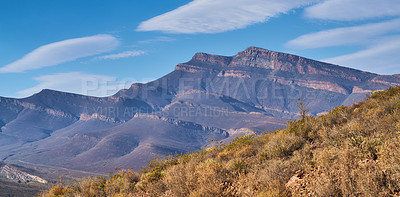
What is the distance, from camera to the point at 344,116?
13.3 m

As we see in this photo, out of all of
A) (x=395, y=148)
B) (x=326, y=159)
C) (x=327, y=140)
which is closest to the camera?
(x=395, y=148)

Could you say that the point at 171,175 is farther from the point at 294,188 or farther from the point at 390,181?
the point at 390,181

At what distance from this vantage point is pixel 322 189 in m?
6.34

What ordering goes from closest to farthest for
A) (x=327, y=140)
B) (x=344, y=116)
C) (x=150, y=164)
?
(x=327, y=140), (x=344, y=116), (x=150, y=164)

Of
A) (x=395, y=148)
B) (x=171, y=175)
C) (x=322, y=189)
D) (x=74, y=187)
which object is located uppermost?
(x=395, y=148)

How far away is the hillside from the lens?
6.45 m

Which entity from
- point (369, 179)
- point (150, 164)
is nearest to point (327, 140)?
point (369, 179)

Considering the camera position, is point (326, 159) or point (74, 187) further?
point (74, 187)

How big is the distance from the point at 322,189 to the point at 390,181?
1371 mm

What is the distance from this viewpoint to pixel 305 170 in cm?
816

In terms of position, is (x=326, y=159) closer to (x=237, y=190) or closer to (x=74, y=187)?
(x=237, y=190)

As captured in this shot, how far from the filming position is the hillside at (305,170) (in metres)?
6.45

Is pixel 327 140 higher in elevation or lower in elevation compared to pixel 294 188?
higher

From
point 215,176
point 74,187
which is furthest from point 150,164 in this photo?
point 215,176
